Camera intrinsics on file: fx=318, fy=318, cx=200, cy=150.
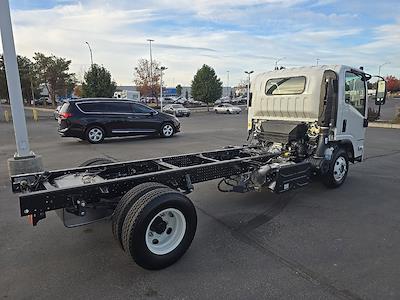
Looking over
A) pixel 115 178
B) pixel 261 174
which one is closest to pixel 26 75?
pixel 115 178

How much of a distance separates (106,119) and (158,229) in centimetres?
1022

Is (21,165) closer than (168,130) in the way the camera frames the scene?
Yes

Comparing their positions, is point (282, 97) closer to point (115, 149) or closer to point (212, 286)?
point (212, 286)

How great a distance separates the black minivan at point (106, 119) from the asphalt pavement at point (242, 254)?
22.1 ft

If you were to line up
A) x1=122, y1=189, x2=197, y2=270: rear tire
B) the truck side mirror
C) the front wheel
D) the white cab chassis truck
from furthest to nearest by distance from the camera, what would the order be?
the truck side mirror < the front wheel < the white cab chassis truck < x1=122, y1=189, x2=197, y2=270: rear tire

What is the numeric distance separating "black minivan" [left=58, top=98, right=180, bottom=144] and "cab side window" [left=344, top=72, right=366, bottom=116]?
9.17m

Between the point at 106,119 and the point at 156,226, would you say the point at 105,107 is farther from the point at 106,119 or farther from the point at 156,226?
the point at 156,226

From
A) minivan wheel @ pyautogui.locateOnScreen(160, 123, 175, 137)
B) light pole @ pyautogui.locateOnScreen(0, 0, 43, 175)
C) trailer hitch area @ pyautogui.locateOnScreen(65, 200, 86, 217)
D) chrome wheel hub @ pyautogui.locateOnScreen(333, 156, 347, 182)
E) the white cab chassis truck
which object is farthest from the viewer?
minivan wheel @ pyautogui.locateOnScreen(160, 123, 175, 137)

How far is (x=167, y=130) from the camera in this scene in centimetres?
1448

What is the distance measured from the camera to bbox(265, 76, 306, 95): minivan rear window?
243 inches

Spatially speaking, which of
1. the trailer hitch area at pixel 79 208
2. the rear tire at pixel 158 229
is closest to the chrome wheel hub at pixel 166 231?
the rear tire at pixel 158 229

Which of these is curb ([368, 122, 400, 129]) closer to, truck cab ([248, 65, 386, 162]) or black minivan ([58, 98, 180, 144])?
black minivan ([58, 98, 180, 144])

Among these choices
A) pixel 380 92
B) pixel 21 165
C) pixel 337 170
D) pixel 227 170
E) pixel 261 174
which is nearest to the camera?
pixel 227 170

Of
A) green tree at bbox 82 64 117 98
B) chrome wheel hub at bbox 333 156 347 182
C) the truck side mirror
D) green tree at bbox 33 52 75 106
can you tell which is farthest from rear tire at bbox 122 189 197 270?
green tree at bbox 33 52 75 106
